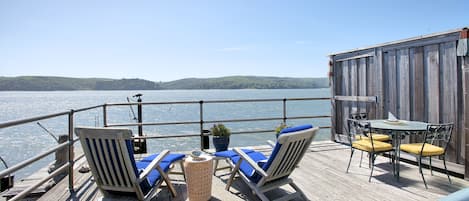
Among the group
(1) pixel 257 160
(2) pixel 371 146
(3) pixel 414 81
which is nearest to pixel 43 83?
(1) pixel 257 160

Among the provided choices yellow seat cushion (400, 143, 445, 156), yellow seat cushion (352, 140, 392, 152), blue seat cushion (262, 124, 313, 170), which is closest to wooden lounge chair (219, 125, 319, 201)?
blue seat cushion (262, 124, 313, 170)

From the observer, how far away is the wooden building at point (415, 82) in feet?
11.0

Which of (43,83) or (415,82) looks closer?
(415,82)

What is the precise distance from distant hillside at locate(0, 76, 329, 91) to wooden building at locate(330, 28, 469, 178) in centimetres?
2848

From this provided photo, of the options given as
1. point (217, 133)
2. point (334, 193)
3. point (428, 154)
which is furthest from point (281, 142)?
point (217, 133)

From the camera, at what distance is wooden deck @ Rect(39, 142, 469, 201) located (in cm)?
274

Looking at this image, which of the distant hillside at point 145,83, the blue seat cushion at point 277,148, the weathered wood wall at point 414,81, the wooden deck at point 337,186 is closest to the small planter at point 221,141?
the wooden deck at point 337,186

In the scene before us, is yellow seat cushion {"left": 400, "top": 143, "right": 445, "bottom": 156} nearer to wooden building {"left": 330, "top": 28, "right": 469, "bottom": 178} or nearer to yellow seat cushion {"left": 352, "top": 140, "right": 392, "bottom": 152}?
yellow seat cushion {"left": 352, "top": 140, "right": 392, "bottom": 152}

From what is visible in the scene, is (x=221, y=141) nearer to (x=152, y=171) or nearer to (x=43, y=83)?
(x=152, y=171)

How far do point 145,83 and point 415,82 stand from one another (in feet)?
110

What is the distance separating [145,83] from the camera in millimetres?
33906

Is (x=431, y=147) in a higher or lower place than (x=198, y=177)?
higher

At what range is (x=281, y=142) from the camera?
2.31 meters

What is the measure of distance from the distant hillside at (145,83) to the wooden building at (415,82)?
2848 cm
